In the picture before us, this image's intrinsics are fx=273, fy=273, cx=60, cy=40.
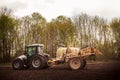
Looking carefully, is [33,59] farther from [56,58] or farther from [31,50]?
[56,58]

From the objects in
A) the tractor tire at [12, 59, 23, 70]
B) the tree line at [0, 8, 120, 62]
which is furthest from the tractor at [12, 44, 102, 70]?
the tree line at [0, 8, 120, 62]

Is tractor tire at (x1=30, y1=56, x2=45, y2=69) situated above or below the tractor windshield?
below

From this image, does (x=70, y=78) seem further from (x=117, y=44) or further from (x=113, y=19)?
(x=113, y=19)

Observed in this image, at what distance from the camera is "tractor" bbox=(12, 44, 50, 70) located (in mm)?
13883

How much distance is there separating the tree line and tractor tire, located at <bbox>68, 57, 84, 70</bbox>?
2084 millimetres

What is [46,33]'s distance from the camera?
1783 centimetres

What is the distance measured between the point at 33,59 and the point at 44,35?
13.1 feet

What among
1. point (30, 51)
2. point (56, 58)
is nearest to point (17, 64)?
point (30, 51)

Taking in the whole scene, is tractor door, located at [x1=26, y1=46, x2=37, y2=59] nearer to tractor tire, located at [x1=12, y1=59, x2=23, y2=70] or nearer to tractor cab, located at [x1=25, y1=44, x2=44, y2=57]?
tractor cab, located at [x1=25, y1=44, x2=44, y2=57]

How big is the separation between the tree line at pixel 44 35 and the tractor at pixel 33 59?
1.14 m

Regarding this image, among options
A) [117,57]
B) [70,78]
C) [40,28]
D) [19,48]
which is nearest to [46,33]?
[40,28]

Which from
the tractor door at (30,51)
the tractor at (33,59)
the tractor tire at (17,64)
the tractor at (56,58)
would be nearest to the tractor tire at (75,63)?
the tractor at (56,58)

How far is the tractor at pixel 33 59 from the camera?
13883mm

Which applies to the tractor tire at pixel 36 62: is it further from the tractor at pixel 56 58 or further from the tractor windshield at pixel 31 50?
the tractor windshield at pixel 31 50
